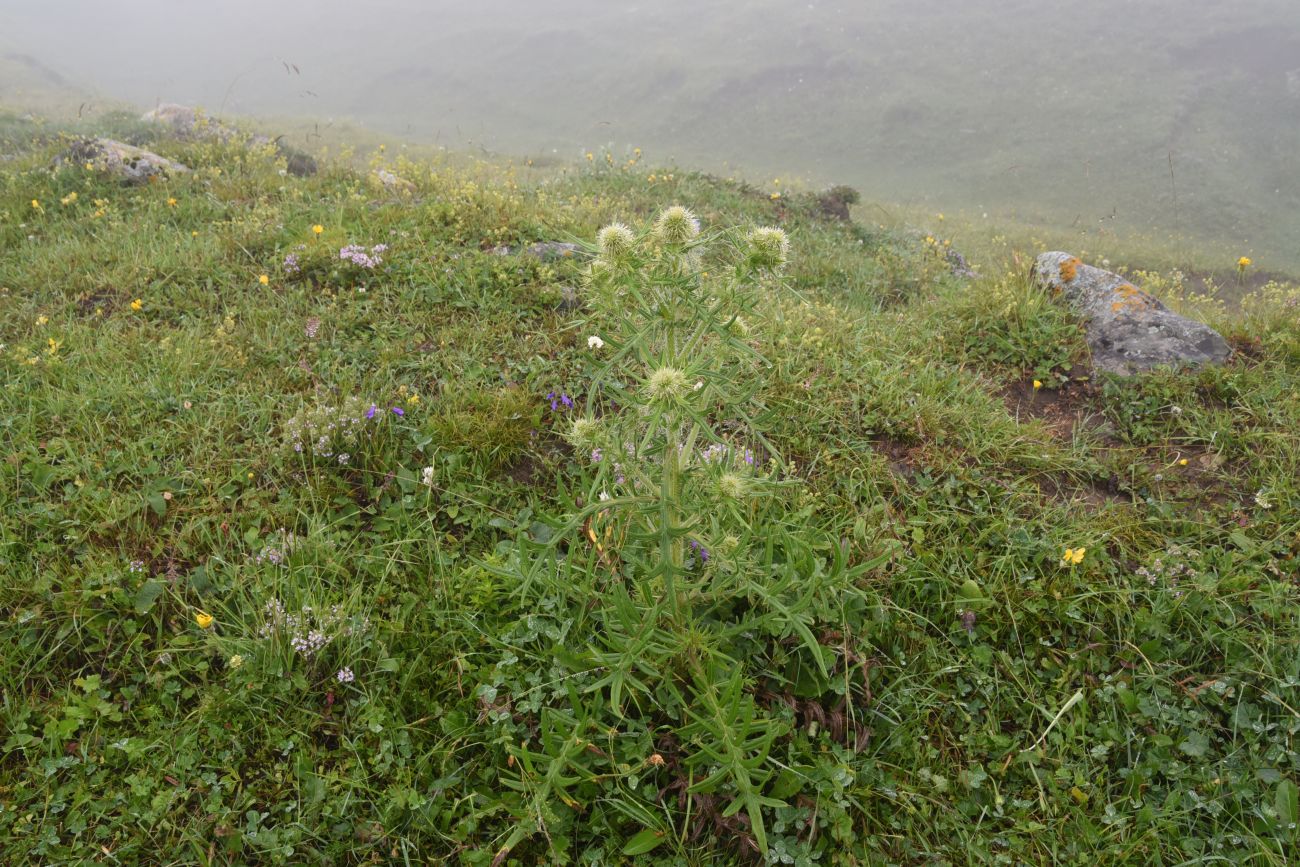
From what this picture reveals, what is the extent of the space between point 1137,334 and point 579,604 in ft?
14.2

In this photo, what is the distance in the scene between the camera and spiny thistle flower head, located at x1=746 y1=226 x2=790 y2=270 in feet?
6.68

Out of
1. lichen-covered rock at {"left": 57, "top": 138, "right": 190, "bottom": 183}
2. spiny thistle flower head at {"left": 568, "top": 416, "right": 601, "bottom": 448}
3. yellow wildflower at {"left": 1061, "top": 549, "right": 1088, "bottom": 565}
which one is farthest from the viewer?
lichen-covered rock at {"left": 57, "top": 138, "right": 190, "bottom": 183}

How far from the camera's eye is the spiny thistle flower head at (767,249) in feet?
6.68

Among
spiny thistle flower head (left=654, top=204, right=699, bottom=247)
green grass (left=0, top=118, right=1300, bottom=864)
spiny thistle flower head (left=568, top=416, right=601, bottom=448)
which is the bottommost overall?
green grass (left=0, top=118, right=1300, bottom=864)

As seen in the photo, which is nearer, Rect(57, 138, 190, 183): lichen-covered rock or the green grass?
the green grass

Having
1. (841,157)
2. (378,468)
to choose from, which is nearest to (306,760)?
(378,468)

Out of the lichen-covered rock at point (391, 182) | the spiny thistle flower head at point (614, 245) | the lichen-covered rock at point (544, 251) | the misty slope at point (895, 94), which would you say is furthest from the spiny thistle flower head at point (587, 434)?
the misty slope at point (895, 94)

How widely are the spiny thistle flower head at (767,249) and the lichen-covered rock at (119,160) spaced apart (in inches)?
290

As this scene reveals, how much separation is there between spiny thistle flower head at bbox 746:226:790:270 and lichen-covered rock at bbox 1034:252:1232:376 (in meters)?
3.61

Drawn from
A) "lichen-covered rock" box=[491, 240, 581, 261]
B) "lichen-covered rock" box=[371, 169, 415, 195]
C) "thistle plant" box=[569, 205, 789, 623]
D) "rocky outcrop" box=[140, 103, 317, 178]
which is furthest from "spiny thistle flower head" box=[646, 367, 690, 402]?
"rocky outcrop" box=[140, 103, 317, 178]

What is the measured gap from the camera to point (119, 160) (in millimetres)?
6824

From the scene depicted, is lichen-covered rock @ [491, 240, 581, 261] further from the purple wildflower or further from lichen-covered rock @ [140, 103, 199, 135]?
lichen-covered rock @ [140, 103, 199, 135]

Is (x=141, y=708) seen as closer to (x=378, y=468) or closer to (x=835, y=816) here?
(x=378, y=468)

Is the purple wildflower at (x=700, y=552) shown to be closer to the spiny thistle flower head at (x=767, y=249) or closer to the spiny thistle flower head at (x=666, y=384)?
the spiny thistle flower head at (x=666, y=384)
